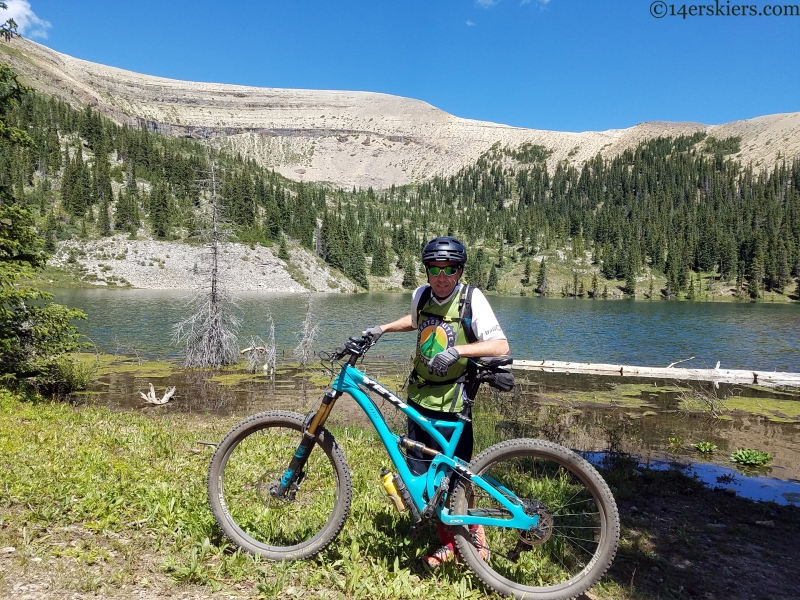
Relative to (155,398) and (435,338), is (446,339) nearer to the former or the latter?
(435,338)

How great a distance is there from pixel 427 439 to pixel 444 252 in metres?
1.66

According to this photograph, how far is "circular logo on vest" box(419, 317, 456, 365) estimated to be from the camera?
4234 millimetres

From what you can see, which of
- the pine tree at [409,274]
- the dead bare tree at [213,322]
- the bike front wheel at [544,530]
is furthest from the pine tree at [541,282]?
the bike front wheel at [544,530]

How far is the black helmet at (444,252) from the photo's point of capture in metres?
4.19

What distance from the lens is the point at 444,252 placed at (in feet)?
13.8

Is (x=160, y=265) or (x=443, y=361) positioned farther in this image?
(x=160, y=265)

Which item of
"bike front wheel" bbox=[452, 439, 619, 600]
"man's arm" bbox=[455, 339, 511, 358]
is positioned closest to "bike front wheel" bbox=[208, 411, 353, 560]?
"bike front wheel" bbox=[452, 439, 619, 600]

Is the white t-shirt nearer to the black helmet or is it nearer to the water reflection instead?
the black helmet

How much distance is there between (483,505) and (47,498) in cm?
436

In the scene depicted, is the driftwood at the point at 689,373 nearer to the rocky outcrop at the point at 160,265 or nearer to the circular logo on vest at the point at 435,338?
the circular logo on vest at the point at 435,338

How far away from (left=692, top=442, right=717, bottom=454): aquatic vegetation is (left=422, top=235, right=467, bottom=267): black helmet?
12400 millimetres

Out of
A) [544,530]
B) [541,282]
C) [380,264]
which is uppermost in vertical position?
[380,264]

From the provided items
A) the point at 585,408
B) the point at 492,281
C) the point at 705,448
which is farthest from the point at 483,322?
the point at 492,281

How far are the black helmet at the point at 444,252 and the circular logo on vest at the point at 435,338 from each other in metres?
0.54
